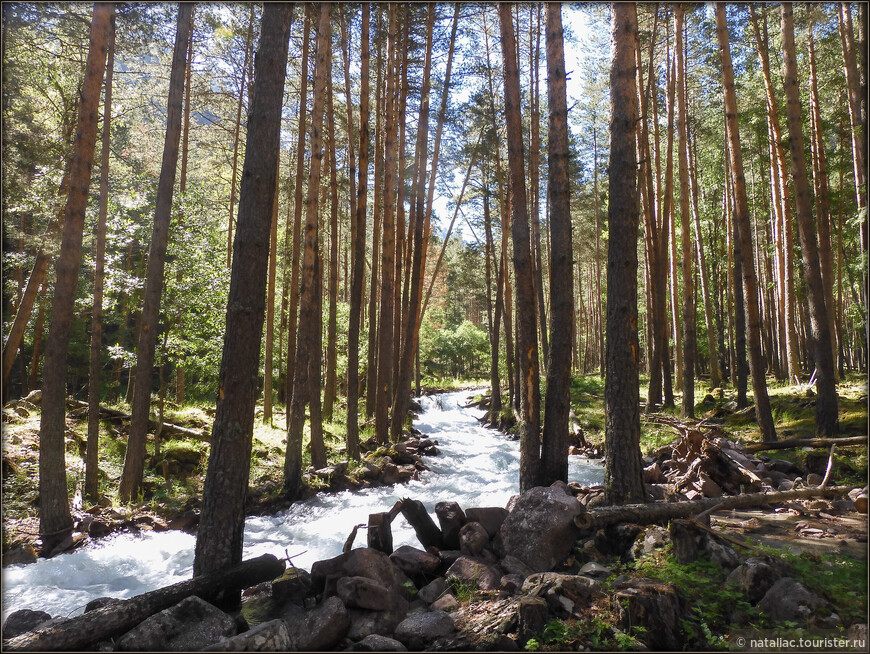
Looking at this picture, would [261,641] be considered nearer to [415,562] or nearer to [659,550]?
[415,562]

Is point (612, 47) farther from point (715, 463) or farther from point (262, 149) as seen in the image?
point (715, 463)

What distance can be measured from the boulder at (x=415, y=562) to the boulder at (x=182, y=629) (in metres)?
1.72

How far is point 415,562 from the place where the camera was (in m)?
4.98

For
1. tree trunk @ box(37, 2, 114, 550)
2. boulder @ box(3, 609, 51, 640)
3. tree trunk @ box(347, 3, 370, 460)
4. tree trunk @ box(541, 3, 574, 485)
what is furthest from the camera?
tree trunk @ box(347, 3, 370, 460)

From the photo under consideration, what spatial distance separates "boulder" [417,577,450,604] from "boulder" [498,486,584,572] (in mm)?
803

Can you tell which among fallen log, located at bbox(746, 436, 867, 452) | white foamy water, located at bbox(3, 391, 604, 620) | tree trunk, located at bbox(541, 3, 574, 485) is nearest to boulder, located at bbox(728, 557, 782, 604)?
tree trunk, located at bbox(541, 3, 574, 485)

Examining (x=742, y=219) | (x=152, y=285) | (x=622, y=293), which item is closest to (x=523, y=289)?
(x=622, y=293)

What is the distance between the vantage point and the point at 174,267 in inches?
405

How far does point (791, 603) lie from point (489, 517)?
2.95 metres

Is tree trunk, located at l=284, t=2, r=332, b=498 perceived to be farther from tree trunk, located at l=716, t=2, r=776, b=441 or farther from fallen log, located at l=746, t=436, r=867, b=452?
fallen log, located at l=746, t=436, r=867, b=452

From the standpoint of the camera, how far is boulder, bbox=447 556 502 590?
445cm

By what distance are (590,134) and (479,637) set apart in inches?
937

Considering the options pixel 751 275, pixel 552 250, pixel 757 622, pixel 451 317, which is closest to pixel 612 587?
pixel 757 622

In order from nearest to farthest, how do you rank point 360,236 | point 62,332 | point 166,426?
point 62,332 → point 360,236 → point 166,426
